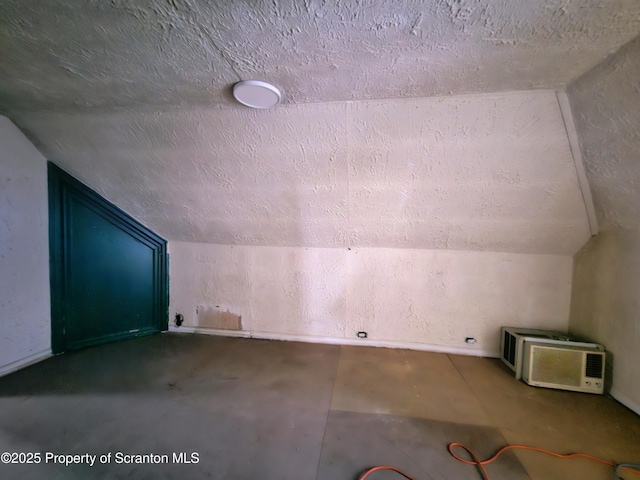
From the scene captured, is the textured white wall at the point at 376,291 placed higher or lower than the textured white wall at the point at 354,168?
lower

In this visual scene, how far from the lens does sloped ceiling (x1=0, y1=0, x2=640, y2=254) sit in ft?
2.95

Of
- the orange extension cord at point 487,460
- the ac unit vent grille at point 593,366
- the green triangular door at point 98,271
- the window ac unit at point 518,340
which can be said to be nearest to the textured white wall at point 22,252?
the green triangular door at point 98,271

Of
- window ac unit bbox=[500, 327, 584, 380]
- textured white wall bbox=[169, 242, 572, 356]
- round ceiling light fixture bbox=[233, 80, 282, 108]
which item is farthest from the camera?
textured white wall bbox=[169, 242, 572, 356]

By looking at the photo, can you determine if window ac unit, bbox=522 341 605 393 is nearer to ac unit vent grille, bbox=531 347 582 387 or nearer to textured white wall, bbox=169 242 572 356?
ac unit vent grille, bbox=531 347 582 387

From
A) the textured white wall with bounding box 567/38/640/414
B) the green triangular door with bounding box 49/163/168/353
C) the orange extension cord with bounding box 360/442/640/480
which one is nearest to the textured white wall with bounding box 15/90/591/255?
the textured white wall with bounding box 567/38/640/414

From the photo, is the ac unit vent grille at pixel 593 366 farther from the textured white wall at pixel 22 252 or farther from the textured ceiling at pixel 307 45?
the textured white wall at pixel 22 252

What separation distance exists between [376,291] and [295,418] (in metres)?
1.35

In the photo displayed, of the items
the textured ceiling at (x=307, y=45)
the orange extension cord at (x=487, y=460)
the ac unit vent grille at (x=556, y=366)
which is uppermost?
the textured ceiling at (x=307, y=45)

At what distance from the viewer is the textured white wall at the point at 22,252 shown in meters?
1.78

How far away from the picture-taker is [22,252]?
187cm

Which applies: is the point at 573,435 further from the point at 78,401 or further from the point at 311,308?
the point at 78,401

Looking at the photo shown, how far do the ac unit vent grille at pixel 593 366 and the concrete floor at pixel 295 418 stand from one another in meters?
0.16

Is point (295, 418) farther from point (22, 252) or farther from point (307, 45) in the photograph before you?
point (22, 252)

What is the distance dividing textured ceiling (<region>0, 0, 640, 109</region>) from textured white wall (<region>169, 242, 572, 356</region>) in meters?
1.53
